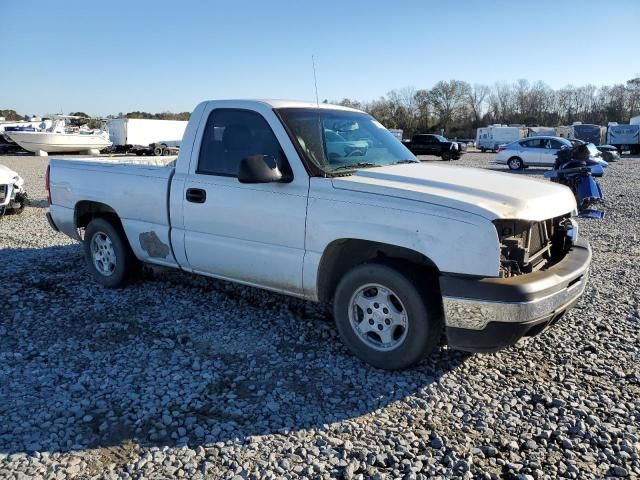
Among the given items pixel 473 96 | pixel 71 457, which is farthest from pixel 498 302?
pixel 473 96

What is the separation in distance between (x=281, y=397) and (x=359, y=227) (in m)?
1.27

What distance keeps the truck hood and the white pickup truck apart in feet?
0.04

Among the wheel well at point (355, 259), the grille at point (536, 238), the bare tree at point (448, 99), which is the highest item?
the bare tree at point (448, 99)

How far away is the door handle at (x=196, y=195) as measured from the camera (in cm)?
462

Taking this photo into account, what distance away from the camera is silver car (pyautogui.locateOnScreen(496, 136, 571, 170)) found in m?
24.8

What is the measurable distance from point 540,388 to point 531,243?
1020mm

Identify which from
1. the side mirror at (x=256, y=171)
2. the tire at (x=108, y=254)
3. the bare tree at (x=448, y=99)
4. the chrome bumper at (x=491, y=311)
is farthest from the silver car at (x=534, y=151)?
the bare tree at (x=448, y=99)

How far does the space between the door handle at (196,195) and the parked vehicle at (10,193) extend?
7.23 meters

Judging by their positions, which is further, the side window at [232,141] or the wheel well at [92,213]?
the wheel well at [92,213]

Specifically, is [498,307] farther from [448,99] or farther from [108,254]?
[448,99]

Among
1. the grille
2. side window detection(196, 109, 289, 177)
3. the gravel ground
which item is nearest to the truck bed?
side window detection(196, 109, 289, 177)

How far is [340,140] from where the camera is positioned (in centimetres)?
453

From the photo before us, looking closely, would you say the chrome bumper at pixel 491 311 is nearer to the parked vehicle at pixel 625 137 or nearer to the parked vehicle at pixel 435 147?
the parked vehicle at pixel 435 147

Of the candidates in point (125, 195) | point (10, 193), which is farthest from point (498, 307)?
point (10, 193)
